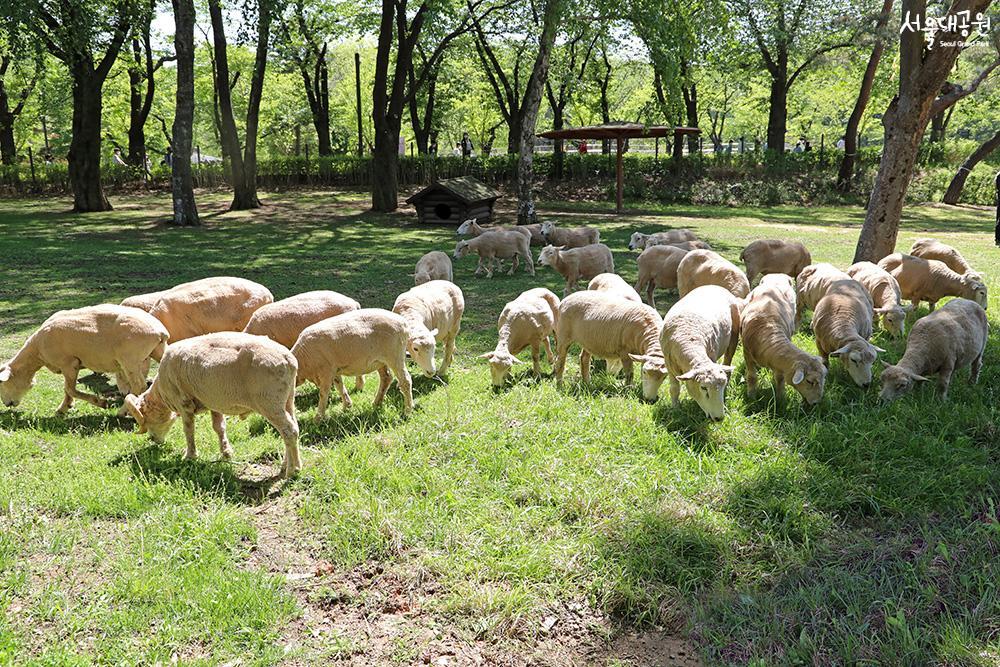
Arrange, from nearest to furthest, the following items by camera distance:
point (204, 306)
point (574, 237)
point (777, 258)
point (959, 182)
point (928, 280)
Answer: point (204, 306)
point (928, 280)
point (777, 258)
point (574, 237)
point (959, 182)

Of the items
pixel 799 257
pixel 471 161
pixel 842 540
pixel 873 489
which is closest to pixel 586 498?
pixel 842 540

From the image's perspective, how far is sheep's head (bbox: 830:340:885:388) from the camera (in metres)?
6.34

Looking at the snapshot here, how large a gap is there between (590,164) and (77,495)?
32.4m

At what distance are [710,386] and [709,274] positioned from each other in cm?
388

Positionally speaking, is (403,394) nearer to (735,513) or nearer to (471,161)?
(735,513)

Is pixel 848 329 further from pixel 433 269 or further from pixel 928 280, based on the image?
pixel 433 269

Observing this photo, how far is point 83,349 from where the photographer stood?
21.4 ft

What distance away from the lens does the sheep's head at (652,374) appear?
625 centimetres

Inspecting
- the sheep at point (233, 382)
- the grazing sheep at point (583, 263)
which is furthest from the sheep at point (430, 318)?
the grazing sheep at point (583, 263)

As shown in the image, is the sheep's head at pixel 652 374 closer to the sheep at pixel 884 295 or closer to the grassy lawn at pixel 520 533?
the grassy lawn at pixel 520 533

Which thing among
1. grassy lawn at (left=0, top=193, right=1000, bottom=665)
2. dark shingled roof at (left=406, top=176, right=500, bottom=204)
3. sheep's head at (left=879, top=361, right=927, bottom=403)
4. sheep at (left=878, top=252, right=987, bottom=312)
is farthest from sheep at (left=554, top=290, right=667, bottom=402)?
dark shingled roof at (left=406, top=176, right=500, bottom=204)

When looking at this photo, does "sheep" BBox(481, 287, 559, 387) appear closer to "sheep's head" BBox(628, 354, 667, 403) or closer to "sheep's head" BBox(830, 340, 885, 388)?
"sheep's head" BBox(628, 354, 667, 403)

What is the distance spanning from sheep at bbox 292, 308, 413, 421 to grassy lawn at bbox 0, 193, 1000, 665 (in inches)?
15.3

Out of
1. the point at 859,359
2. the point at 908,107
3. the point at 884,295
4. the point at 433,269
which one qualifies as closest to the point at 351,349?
the point at 859,359
